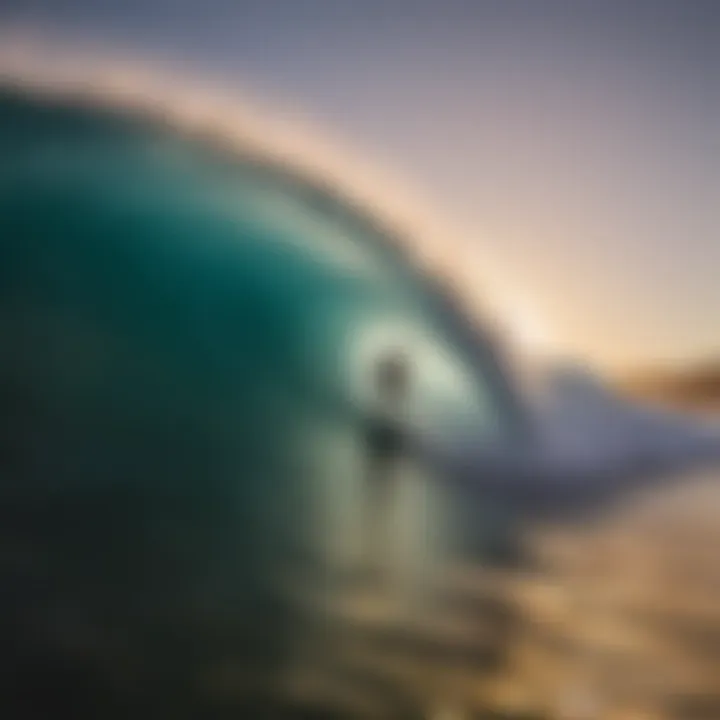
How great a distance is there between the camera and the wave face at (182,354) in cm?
111

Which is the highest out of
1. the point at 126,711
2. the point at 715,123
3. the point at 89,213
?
the point at 715,123

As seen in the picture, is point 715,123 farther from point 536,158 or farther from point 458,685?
point 458,685

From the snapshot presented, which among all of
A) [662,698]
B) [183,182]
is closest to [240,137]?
[183,182]

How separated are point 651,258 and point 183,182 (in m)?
0.51

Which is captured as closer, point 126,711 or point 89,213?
point 126,711

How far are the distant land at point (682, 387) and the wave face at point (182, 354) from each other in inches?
6.0

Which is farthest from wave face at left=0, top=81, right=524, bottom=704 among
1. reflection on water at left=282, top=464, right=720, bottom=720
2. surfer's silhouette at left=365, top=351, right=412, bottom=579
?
reflection on water at left=282, top=464, right=720, bottom=720

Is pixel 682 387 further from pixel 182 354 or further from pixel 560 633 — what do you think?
pixel 182 354

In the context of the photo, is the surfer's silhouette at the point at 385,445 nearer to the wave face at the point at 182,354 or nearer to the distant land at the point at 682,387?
the wave face at the point at 182,354

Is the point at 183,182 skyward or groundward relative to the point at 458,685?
skyward

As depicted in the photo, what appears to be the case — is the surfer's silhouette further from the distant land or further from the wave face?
the distant land

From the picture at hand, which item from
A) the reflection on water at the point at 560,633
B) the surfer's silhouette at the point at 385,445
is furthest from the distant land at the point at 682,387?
the surfer's silhouette at the point at 385,445

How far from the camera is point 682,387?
3.84 feet

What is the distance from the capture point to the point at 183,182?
3.90 feet
